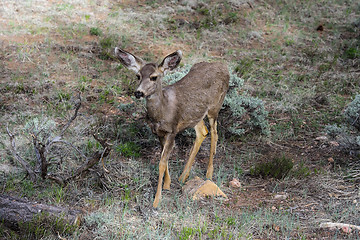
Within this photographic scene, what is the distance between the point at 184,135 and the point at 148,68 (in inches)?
96.0

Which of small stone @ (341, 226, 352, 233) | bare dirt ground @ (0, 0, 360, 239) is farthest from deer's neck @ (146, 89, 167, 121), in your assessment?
small stone @ (341, 226, 352, 233)

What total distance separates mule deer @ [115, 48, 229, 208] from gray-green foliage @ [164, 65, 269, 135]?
1.01 metres

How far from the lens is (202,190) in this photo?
18.1 feet

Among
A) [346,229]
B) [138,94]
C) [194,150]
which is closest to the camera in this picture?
[346,229]

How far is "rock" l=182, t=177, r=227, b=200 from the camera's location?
5.47 m

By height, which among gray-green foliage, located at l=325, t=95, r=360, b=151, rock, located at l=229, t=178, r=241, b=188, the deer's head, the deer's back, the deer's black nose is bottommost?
rock, located at l=229, t=178, r=241, b=188

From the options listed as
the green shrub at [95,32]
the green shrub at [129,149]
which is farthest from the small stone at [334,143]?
the green shrub at [95,32]

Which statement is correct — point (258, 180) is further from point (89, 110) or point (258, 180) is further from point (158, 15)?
point (158, 15)

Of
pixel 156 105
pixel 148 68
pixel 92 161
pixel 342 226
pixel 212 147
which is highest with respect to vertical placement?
pixel 148 68

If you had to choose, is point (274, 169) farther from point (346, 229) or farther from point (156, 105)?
point (156, 105)

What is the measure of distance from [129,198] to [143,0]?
33.4ft

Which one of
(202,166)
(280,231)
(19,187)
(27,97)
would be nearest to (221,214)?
(280,231)

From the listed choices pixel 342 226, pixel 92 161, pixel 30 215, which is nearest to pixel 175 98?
pixel 92 161

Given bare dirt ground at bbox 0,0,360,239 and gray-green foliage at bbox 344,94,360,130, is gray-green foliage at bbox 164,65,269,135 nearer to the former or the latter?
bare dirt ground at bbox 0,0,360,239
